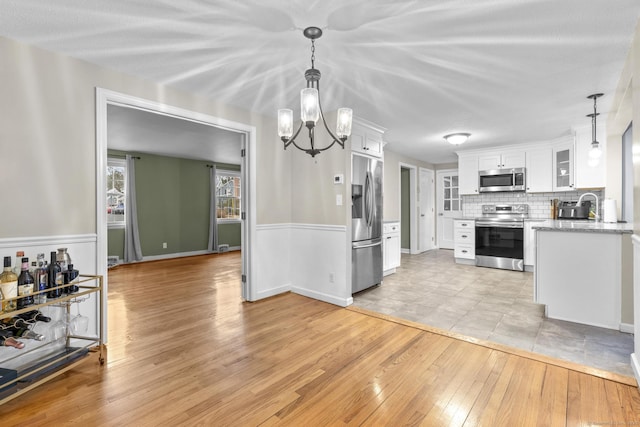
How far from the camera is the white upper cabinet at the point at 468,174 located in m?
6.11

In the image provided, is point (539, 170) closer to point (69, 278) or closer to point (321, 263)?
point (321, 263)

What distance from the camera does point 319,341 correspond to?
256 centimetres

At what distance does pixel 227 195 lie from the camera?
8.16m

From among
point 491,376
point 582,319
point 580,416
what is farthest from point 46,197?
point 582,319

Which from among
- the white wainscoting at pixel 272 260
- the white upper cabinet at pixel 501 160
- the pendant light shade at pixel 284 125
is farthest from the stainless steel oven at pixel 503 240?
the pendant light shade at pixel 284 125

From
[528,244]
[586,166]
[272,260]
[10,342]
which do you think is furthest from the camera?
[528,244]

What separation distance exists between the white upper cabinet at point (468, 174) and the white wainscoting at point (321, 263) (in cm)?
382

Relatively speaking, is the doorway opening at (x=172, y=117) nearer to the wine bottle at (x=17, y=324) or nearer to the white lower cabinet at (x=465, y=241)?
the wine bottle at (x=17, y=324)

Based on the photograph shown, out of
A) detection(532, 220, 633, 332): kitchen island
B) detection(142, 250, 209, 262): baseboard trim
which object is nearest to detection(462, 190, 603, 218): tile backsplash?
detection(532, 220, 633, 332): kitchen island

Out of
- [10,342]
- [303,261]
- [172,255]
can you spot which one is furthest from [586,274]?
[172,255]

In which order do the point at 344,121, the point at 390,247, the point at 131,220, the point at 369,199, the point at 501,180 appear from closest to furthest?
1. the point at 344,121
2. the point at 369,199
3. the point at 390,247
4. the point at 501,180
5. the point at 131,220

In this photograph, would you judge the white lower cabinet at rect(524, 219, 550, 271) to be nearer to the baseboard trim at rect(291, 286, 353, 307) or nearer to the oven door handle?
the oven door handle

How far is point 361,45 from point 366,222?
2.17 m

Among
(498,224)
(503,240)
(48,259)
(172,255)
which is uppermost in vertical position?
(498,224)
